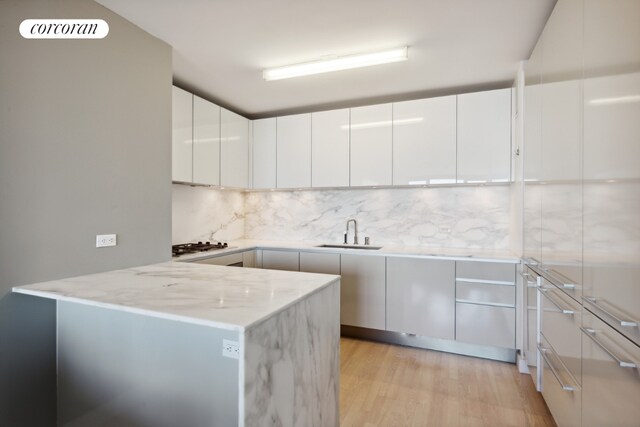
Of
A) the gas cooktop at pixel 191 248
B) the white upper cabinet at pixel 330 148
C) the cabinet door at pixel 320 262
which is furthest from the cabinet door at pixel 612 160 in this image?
the gas cooktop at pixel 191 248

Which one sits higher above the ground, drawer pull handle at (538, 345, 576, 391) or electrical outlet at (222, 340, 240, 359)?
electrical outlet at (222, 340, 240, 359)

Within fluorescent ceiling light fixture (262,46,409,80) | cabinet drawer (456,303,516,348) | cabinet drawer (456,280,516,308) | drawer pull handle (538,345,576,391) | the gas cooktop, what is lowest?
cabinet drawer (456,303,516,348)

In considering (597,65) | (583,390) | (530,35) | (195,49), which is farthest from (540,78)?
(195,49)

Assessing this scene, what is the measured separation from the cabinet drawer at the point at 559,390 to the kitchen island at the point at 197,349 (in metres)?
1.09

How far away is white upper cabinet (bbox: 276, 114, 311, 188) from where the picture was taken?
3.51 metres

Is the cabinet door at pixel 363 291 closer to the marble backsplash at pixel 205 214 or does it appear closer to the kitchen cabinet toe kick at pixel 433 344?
the kitchen cabinet toe kick at pixel 433 344

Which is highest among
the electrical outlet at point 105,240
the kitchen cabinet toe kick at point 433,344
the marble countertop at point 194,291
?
the electrical outlet at point 105,240

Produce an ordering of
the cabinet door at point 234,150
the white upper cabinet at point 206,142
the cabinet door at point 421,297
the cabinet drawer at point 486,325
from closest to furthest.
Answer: the cabinet drawer at point 486,325
the cabinet door at point 421,297
the white upper cabinet at point 206,142
the cabinet door at point 234,150

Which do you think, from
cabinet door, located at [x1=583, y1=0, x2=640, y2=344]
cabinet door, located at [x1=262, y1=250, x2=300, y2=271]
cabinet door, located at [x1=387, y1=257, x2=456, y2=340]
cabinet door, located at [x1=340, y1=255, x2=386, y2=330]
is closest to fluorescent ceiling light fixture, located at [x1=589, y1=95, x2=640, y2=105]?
cabinet door, located at [x1=583, y1=0, x2=640, y2=344]

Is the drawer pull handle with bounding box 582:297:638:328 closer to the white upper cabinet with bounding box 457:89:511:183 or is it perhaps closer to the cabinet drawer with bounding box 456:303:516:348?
the cabinet drawer with bounding box 456:303:516:348

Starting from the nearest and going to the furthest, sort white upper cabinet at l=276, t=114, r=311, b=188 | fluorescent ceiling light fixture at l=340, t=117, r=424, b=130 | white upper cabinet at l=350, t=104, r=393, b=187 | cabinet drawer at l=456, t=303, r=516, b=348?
cabinet drawer at l=456, t=303, r=516, b=348
fluorescent ceiling light fixture at l=340, t=117, r=424, b=130
white upper cabinet at l=350, t=104, r=393, b=187
white upper cabinet at l=276, t=114, r=311, b=188

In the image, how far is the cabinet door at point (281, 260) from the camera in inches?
128

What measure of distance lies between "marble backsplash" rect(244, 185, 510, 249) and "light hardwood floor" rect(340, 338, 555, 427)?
117cm

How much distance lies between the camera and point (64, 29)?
1645mm
